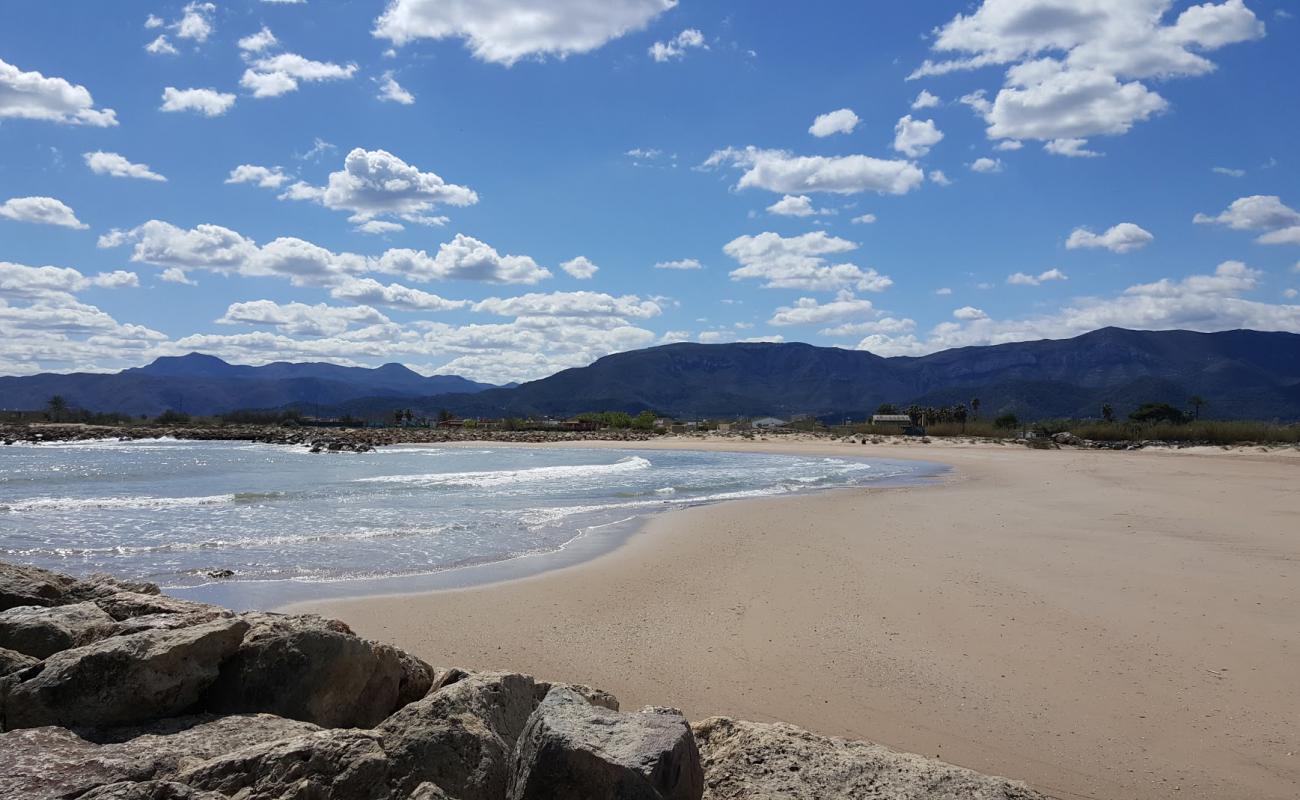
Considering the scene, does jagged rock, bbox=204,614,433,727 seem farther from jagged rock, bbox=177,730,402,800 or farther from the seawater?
the seawater

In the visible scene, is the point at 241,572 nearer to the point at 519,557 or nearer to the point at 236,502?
the point at 519,557

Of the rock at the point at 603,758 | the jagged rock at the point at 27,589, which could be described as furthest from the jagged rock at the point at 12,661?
the rock at the point at 603,758

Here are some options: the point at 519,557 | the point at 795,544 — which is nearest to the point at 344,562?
the point at 519,557

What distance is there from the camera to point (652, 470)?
32.4 metres

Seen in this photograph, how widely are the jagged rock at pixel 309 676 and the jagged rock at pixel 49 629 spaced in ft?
2.90

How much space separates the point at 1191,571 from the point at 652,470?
23597 millimetres

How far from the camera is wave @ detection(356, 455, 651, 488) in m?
25.1

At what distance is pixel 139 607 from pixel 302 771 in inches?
111

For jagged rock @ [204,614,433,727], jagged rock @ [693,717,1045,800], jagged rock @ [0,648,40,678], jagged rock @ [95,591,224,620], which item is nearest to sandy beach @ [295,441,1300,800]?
jagged rock @ [693,717,1045,800]

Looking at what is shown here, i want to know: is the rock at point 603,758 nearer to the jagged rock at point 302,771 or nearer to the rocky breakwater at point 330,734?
the rocky breakwater at point 330,734

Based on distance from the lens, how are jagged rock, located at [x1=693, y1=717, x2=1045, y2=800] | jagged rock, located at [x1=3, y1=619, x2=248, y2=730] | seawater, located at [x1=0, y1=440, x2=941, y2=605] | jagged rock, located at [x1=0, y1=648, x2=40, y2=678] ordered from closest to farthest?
jagged rock, located at [x1=693, y1=717, x2=1045, y2=800], jagged rock, located at [x1=3, y1=619, x2=248, y2=730], jagged rock, located at [x1=0, y1=648, x2=40, y2=678], seawater, located at [x1=0, y1=440, x2=941, y2=605]

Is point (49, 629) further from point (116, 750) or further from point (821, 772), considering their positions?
point (821, 772)

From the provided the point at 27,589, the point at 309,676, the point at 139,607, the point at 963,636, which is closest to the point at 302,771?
the point at 309,676

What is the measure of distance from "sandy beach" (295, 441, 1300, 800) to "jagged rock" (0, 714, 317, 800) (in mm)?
2663
